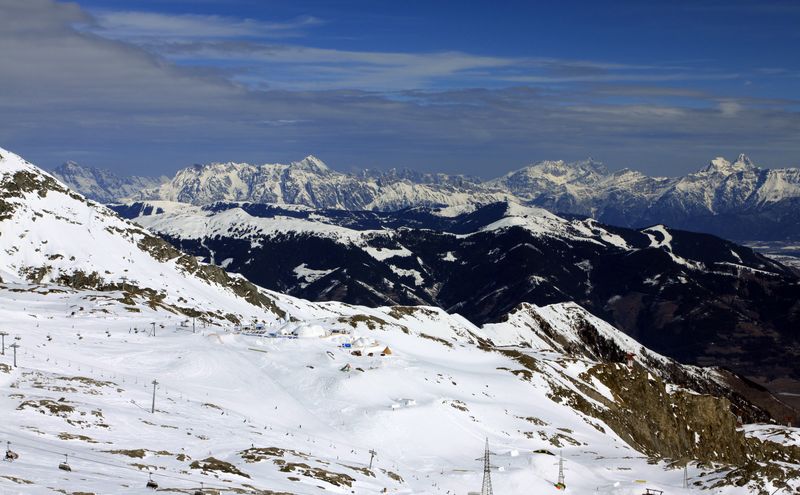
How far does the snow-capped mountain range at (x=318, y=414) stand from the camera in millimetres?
59688

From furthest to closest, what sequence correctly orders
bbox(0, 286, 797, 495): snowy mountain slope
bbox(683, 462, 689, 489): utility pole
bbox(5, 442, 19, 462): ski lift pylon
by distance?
bbox(683, 462, 689, 489): utility pole < bbox(0, 286, 797, 495): snowy mountain slope < bbox(5, 442, 19, 462): ski lift pylon

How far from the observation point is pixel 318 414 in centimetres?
9394

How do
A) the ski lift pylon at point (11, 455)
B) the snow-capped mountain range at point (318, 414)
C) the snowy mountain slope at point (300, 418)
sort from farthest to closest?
the snow-capped mountain range at point (318, 414) < the snowy mountain slope at point (300, 418) < the ski lift pylon at point (11, 455)

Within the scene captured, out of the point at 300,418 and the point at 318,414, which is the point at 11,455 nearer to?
the point at 300,418

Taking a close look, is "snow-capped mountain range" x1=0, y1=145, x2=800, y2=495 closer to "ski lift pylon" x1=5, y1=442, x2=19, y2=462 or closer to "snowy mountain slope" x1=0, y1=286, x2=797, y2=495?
"ski lift pylon" x1=5, y1=442, x2=19, y2=462

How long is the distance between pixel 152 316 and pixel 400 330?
164 feet

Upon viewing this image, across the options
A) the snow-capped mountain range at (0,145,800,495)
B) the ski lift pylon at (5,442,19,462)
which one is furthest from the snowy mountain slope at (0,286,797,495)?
the ski lift pylon at (5,442,19,462)

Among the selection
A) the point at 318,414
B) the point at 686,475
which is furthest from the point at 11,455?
the point at 686,475

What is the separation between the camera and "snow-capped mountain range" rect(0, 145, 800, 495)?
196 ft

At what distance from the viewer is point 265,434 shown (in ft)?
257

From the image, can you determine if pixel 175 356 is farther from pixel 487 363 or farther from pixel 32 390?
Answer: pixel 487 363

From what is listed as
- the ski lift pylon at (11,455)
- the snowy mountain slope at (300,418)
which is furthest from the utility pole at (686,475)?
the ski lift pylon at (11,455)

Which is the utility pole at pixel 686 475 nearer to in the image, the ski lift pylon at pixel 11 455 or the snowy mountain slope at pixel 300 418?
the snowy mountain slope at pixel 300 418

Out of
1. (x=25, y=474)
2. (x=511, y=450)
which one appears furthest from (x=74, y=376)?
(x=511, y=450)
